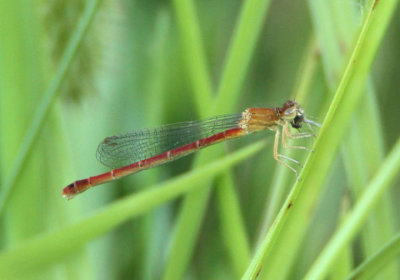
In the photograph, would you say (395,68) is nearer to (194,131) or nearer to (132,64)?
(194,131)

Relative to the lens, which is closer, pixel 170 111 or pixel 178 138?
pixel 178 138

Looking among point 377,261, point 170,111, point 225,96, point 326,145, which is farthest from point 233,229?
point 170,111

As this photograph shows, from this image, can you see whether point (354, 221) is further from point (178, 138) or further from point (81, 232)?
point (178, 138)

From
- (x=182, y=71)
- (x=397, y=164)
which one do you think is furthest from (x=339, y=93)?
(x=182, y=71)

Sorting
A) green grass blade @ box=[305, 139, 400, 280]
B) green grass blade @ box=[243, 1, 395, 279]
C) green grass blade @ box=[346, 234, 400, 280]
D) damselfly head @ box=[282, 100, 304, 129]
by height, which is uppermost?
damselfly head @ box=[282, 100, 304, 129]

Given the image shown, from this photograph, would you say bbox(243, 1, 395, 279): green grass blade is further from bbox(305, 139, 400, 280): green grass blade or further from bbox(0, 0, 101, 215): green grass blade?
bbox(0, 0, 101, 215): green grass blade

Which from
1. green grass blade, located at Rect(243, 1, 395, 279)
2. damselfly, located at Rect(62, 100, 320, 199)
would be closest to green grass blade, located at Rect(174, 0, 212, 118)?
damselfly, located at Rect(62, 100, 320, 199)

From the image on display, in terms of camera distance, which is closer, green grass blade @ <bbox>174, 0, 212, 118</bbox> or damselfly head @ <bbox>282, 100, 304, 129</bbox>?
→ green grass blade @ <bbox>174, 0, 212, 118</bbox>
